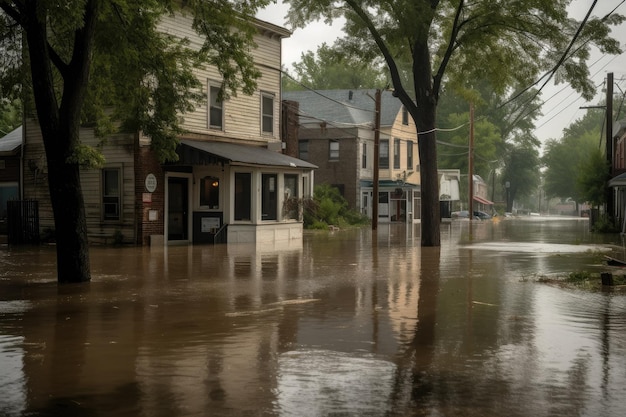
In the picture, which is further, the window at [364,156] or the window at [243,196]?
the window at [364,156]

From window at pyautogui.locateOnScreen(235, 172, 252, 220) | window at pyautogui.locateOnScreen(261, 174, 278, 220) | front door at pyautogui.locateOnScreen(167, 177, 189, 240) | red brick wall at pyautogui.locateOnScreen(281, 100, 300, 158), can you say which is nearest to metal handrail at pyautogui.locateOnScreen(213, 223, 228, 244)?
window at pyautogui.locateOnScreen(235, 172, 252, 220)

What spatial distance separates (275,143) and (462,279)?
57.1 feet

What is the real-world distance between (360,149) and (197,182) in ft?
81.9

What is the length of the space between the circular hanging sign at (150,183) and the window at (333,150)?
26.4 metres

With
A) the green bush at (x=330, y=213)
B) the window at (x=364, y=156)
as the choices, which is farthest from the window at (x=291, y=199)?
the window at (x=364, y=156)

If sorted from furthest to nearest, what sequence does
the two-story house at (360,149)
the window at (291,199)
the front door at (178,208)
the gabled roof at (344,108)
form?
the gabled roof at (344,108)
the two-story house at (360,149)
the window at (291,199)
the front door at (178,208)

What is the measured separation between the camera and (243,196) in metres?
28.2

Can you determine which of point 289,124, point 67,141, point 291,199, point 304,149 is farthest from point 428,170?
point 304,149

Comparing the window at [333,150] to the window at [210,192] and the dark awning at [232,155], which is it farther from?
the window at [210,192]

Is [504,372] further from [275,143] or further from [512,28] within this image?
[275,143]

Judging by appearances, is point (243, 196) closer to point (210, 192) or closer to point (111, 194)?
point (210, 192)

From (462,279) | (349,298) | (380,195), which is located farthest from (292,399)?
(380,195)

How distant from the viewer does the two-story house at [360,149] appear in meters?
51.4

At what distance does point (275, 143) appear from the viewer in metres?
31.9
